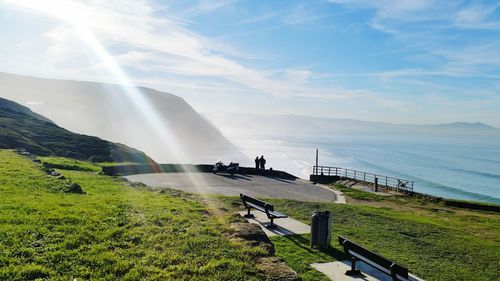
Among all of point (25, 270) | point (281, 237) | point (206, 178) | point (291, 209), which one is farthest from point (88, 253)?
point (206, 178)

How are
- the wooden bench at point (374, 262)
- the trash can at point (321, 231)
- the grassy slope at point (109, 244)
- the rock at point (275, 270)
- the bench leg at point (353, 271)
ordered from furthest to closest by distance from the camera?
the trash can at point (321, 231), the bench leg at point (353, 271), the wooden bench at point (374, 262), the rock at point (275, 270), the grassy slope at point (109, 244)

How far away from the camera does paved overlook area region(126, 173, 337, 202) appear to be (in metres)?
17.9

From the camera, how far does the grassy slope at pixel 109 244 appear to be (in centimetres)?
488

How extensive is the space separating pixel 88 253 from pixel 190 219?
8.95 feet

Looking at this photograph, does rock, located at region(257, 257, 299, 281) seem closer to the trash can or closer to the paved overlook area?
the trash can

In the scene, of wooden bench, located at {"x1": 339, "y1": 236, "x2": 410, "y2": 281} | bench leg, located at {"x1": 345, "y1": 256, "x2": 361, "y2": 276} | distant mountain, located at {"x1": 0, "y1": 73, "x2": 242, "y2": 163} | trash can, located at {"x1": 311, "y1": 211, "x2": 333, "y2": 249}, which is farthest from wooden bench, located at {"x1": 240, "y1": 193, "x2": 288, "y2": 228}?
distant mountain, located at {"x1": 0, "y1": 73, "x2": 242, "y2": 163}

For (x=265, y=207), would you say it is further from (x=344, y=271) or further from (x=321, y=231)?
(x=344, y=271)

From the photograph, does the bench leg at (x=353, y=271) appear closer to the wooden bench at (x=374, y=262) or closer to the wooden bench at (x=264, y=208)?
the wooden bench at (x=374, y=262)

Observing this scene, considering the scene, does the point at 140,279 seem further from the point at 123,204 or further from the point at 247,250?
the point at 123,204

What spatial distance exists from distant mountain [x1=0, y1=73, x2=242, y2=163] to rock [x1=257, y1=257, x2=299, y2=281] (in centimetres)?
10979

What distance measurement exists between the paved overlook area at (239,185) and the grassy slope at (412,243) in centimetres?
338

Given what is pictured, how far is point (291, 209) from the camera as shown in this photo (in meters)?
13.1

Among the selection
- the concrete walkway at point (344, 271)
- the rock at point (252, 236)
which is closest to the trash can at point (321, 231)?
the concrete walkway at point (344, 271)

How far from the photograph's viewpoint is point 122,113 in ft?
519
